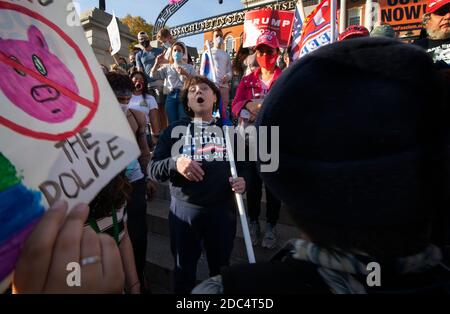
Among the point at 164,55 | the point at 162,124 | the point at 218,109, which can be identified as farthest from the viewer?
the point at 162,124

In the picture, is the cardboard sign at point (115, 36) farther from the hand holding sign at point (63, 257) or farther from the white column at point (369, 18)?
the hand holding sign at point (63, 257)

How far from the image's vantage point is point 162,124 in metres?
6.09

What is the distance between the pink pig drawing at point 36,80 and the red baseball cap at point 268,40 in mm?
2584

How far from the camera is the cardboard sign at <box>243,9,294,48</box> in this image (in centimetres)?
334

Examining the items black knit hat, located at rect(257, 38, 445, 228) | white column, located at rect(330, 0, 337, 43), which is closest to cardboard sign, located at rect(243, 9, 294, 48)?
white column, located at rect(330, 0, 337, 43)

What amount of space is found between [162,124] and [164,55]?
4.47ft

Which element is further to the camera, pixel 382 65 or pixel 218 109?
pixel 218 109

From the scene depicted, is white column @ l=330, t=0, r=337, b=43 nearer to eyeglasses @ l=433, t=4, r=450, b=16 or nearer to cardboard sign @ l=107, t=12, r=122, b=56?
eyeglasses @ l=433, t=4, r=450, b=16

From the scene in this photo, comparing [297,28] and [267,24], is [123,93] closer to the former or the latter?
[267,24]

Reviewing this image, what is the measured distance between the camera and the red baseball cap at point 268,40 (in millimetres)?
3072

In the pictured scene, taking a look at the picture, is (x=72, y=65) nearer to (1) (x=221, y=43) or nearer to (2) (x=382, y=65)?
(2) (x=382, y=65)

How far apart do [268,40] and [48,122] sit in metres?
2.79

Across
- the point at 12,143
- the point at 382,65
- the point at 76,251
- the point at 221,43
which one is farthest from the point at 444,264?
the point at 221,43

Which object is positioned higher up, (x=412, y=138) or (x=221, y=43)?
(x=221, y=43)
